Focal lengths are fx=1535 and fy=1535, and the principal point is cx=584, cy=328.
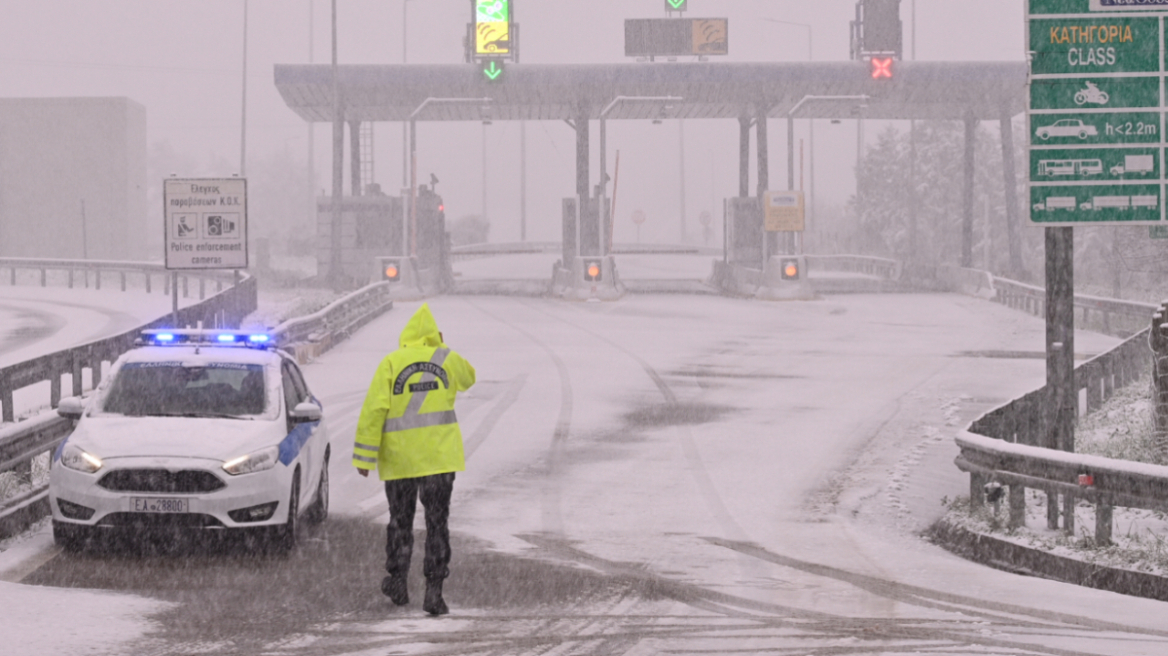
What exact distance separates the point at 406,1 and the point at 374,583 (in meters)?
53.6

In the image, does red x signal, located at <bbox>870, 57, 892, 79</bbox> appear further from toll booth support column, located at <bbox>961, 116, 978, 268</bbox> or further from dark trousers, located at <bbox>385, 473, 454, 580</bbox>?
dark trousers, located at <bbox>385, 473, 454, 580</bbox>

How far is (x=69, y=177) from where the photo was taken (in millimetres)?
67375

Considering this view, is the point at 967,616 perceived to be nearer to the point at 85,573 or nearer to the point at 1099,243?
the point at 85,573

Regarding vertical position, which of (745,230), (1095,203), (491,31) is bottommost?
(1095,203)

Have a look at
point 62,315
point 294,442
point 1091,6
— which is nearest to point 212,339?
point 294,442

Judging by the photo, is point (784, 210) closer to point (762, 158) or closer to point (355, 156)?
point (762, 158)

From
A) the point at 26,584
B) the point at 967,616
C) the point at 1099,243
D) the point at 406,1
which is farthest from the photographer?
the point at 1099,243

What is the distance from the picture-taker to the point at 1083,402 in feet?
67.9

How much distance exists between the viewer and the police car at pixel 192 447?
1012 centimetres

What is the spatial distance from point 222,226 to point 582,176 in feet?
87.3

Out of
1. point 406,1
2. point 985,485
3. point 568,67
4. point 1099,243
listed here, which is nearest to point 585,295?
point 568,67

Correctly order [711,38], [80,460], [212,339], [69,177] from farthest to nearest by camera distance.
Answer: [69,177] < [711,38] < [212,339] < [80,460]

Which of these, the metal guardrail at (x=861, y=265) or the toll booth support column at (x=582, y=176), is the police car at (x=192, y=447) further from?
the metal guardrail at (x=861, y=265)

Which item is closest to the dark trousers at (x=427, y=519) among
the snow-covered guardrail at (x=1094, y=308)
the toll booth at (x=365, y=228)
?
the snow-covered guardrail at (x=1094, y=308)
